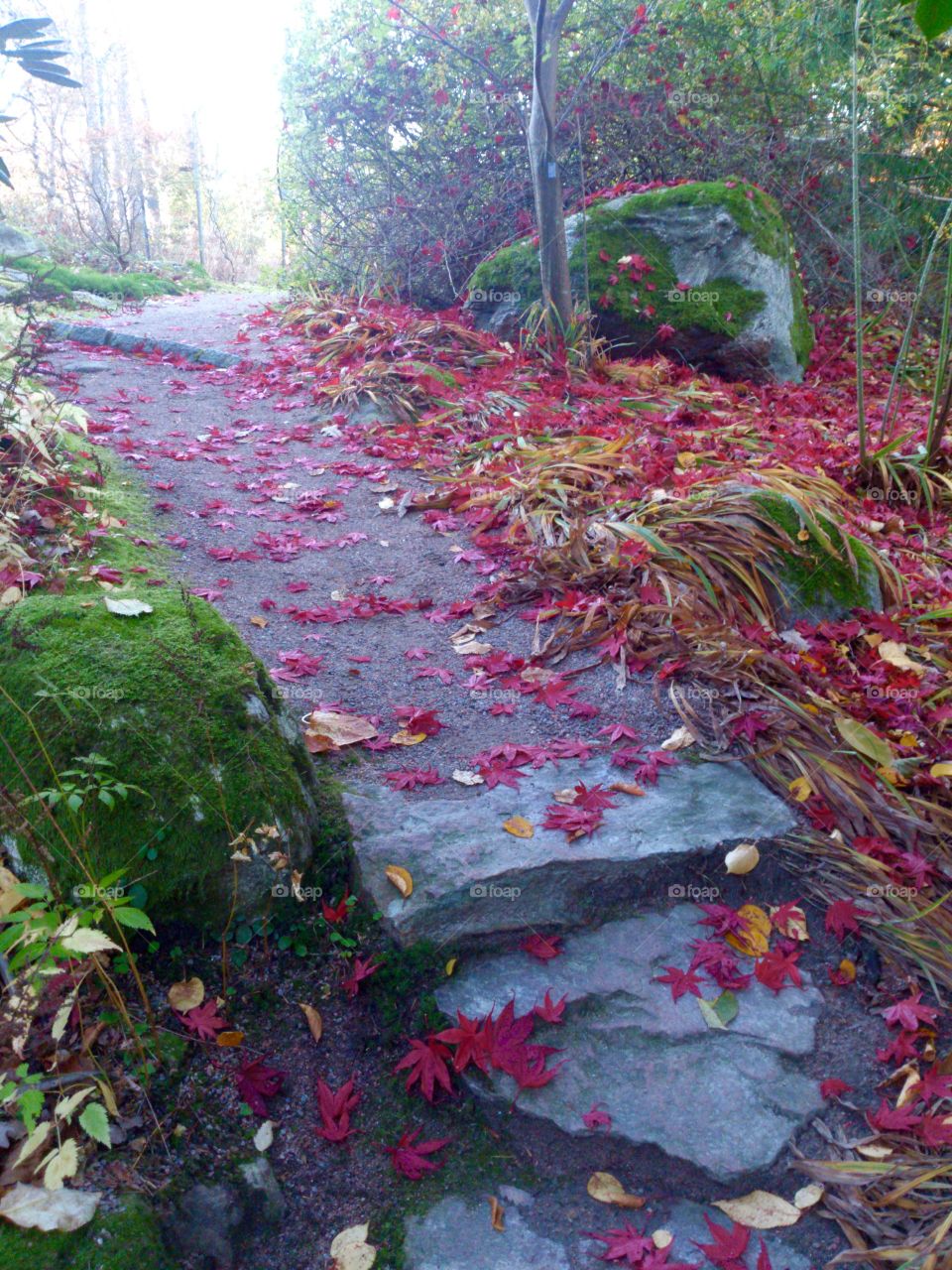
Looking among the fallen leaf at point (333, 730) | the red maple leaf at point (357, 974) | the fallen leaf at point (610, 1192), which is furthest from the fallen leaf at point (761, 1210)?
the fallen leaf at point (333, 730)

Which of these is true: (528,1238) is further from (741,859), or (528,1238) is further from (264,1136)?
(741,859)

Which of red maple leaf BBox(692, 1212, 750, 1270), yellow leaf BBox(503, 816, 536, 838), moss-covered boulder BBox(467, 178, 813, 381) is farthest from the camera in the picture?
moss-covered boulder BBox(467, 178, 813, 381)

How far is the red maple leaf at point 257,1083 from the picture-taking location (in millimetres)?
1916

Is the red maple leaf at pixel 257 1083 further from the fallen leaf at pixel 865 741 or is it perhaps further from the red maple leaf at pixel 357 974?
the fallen leaf at pixel 865 741

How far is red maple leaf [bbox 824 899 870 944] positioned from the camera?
2.26 m

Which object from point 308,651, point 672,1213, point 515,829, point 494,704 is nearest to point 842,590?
point 494,704

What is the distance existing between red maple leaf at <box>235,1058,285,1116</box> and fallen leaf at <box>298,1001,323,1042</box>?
0.13 meters

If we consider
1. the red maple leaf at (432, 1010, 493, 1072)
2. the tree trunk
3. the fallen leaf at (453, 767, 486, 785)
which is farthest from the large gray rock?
the tree trunk

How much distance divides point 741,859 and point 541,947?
0.59 metres

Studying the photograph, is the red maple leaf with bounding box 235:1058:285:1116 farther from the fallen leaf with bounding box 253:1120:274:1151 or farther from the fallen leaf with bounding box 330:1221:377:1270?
the fallen leaf with bounding box 330:1221:377:1270

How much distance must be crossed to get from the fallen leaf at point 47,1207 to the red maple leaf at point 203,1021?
14.9 inches

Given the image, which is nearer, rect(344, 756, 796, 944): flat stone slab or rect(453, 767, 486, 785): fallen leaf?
rect(344, 756, 796, 944): flat stone slab

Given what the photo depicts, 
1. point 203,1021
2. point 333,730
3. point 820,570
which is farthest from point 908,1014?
point 820,570

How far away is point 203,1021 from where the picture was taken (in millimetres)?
1946
